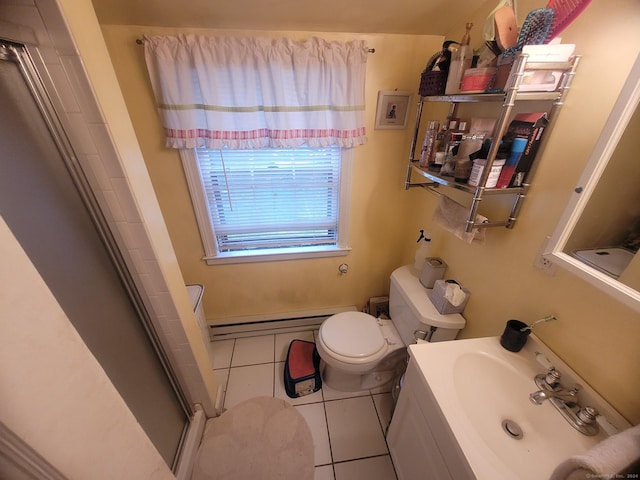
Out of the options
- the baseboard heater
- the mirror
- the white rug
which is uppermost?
the mirror

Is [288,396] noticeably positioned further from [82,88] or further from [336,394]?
[82,88]

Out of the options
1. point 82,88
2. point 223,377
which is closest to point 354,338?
point 223,377

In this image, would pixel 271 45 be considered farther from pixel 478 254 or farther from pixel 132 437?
pixel 132 437

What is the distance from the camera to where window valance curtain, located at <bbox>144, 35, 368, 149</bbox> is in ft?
3.75

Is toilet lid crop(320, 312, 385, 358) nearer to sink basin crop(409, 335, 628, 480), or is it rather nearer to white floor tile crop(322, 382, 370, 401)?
white floor tile crop(322, 382, 370, 401)

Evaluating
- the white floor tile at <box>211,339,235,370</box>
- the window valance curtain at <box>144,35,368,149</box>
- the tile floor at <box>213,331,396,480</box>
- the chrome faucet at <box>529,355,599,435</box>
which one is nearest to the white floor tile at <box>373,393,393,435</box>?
the tile floor at <box>213,331,396,480</box>

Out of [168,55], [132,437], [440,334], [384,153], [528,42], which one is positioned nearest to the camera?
[132,437]

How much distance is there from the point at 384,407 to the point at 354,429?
0.24 meters

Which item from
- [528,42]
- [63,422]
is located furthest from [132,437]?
[528,42]

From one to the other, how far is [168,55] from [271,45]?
47 cm

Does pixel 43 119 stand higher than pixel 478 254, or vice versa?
pixel 43 119

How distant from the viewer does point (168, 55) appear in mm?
1118

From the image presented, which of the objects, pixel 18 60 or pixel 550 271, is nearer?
pixel 18 60

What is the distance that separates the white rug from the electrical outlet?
1.41 m
